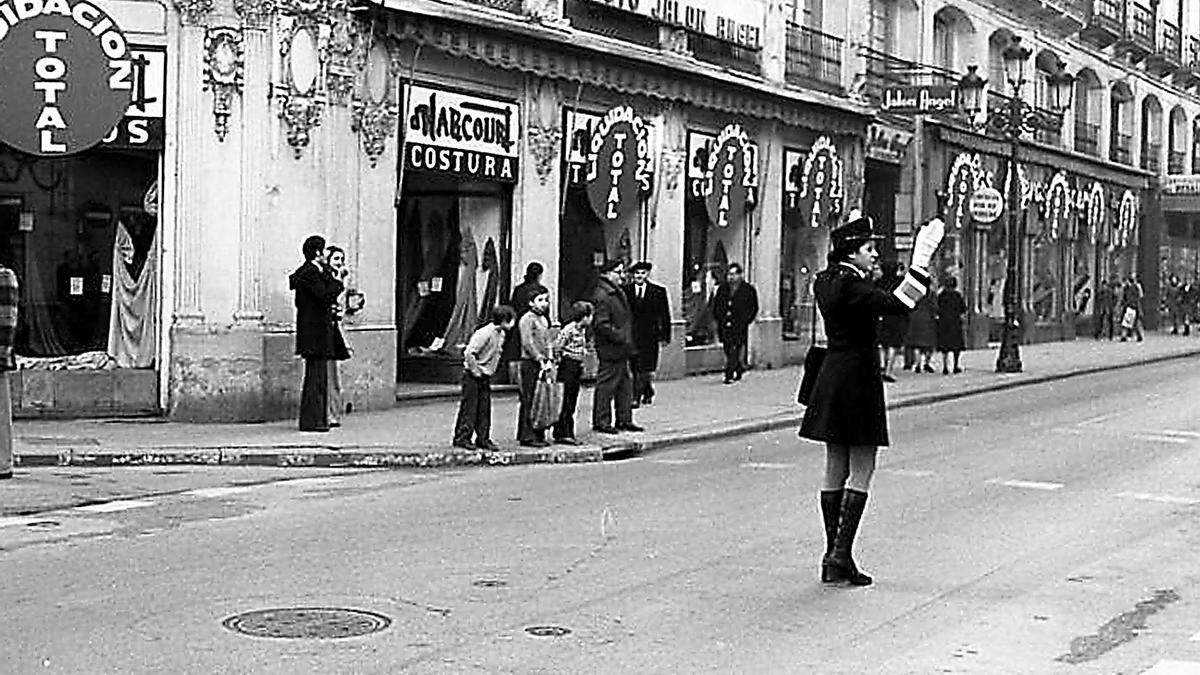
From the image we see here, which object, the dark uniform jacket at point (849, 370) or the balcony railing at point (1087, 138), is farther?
the balcony railing at point (1087, 138)

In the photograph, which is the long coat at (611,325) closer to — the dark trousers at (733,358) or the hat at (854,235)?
the dark trousers at (733,358)

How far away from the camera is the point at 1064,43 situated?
4512 cm

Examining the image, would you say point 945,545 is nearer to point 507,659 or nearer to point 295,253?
point 507,659

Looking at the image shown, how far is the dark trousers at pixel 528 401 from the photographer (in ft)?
55.0

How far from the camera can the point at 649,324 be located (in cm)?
2039

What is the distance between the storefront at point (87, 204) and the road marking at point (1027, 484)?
8919 mm

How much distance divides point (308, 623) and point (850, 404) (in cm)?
316

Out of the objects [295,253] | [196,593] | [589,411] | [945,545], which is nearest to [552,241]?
[589,411]

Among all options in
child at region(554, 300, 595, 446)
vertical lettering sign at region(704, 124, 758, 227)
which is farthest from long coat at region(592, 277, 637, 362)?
vertical lettering sign at region(704, 124, 758, 227)

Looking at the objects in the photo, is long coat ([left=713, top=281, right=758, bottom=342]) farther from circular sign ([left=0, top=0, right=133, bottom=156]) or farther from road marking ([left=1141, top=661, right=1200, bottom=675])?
road marking ([left=1141, top=661, right=1200, bottom=675])

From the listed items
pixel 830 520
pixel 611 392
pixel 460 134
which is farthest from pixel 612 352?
pixel 830 520

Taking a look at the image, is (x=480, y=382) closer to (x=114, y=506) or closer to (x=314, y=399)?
(x=314, y=399)

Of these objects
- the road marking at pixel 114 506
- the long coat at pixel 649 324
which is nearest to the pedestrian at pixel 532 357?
the long coat at pixel 649 324

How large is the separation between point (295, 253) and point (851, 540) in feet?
34.3
